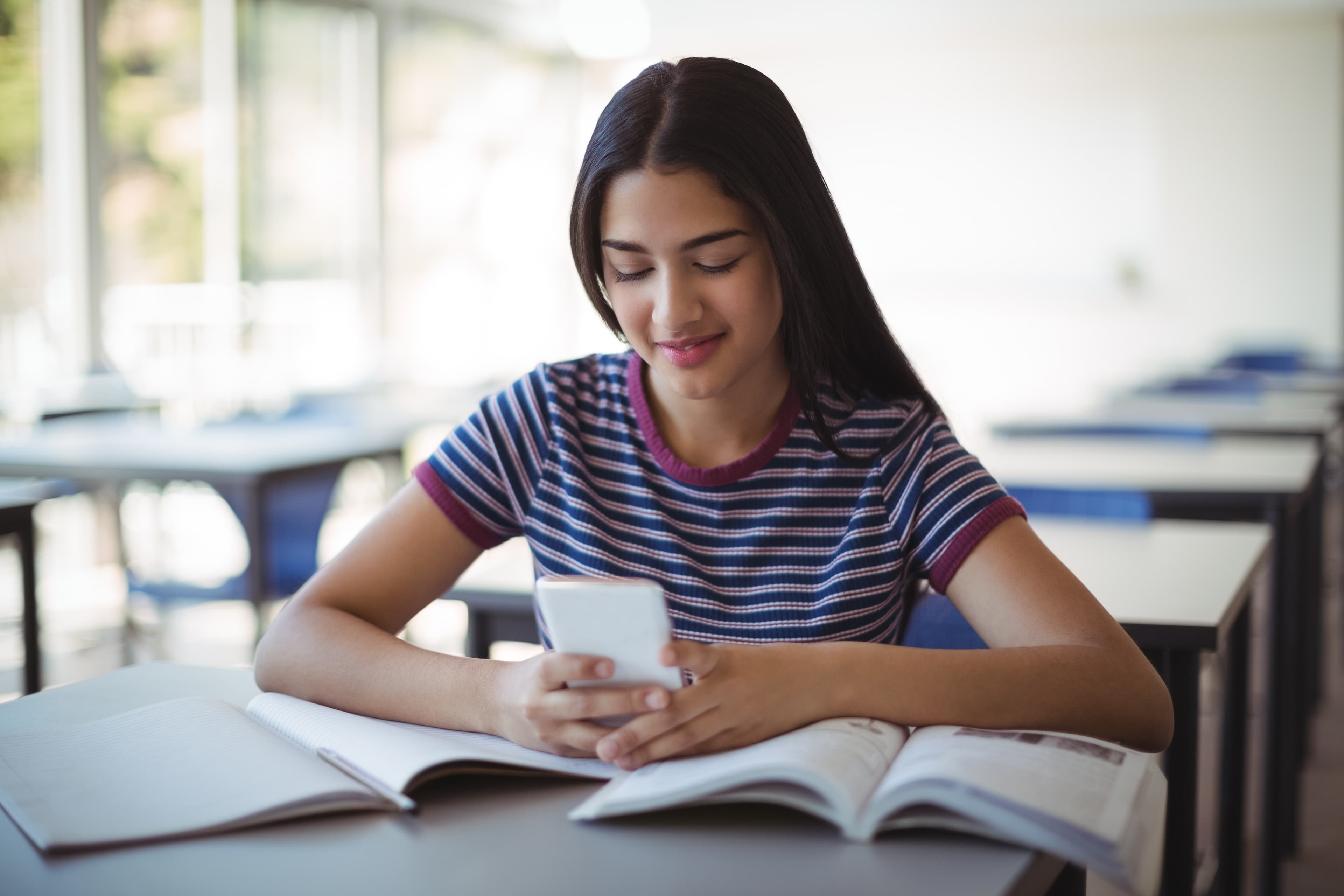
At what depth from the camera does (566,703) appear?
88cm

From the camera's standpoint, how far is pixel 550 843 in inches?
30.4

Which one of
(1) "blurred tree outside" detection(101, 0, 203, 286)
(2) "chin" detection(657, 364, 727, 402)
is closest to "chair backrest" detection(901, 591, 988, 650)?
(2) "chin" detection(657, 364, 727, 402)

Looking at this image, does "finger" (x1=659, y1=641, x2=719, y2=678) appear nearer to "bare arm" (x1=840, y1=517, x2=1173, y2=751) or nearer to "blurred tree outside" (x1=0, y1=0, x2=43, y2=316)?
"bare arm" (x1=840, y1=517, x2=1173, y2=751)

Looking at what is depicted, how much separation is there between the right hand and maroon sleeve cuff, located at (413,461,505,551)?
366mm

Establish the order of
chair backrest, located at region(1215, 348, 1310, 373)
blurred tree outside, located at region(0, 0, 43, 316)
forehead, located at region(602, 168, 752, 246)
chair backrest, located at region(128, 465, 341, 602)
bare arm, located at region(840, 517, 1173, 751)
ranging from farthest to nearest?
chair backrest, located at region(1215, 348, 1310, 373)
blurred tree outside, located at region(0, 0, 43, 316)
chair backrest, located at region(128, 465, 341, 602)
forehead, located at region(602, 168, 752, 246)
bare arm, located at region(840, 517, 1173, 751)

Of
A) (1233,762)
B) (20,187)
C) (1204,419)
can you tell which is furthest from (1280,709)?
(20,187)

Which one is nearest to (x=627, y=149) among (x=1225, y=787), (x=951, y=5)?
(x=1225, y=787)

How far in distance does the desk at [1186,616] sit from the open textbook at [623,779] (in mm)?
→ 532

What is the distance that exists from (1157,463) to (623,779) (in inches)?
83.1

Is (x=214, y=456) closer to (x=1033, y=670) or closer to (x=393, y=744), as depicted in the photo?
(x=393, y=744)

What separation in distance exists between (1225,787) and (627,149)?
1.38m

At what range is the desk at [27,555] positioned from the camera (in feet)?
7.53

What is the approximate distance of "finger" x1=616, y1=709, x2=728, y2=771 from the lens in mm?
863

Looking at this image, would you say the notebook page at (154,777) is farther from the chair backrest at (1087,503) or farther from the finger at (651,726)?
the chair backrest at (1087,503)
